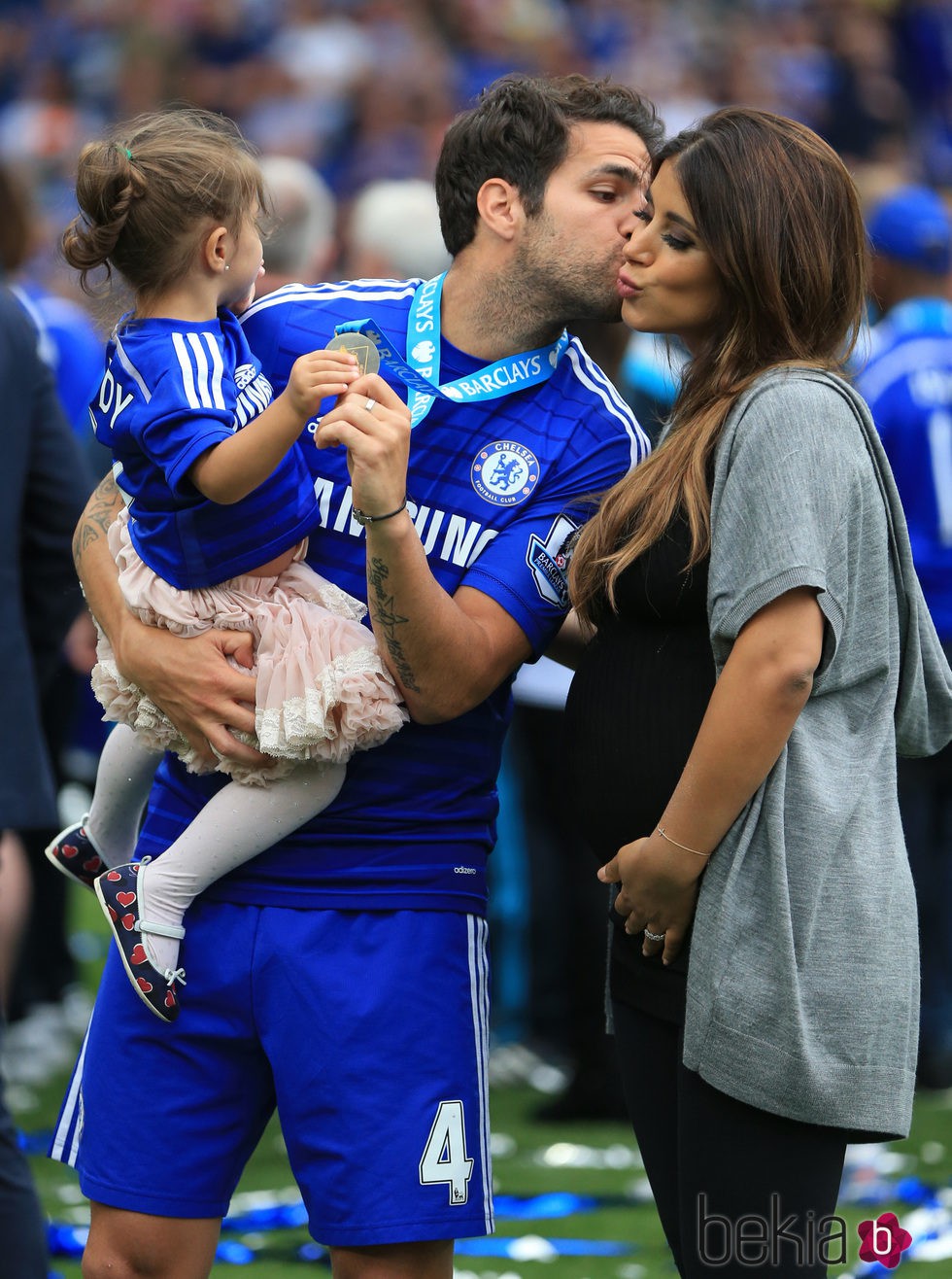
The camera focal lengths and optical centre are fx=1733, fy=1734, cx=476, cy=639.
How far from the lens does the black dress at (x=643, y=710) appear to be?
240cm

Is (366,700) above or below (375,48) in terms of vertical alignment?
below

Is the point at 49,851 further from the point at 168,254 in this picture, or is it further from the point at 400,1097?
the point at 168,254

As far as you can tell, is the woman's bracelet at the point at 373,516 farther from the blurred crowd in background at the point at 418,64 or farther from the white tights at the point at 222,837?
the blurred crowd in background at the point at 418,64

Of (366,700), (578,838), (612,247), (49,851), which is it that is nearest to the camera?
(366,700)

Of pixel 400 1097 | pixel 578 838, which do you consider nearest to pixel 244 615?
pixel 400 1097

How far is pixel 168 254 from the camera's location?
2562mm

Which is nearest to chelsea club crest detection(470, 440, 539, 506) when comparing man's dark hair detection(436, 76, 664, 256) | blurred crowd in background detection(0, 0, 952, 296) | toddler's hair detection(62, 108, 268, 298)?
man's dark hair detection(436, 76, 664, 256)

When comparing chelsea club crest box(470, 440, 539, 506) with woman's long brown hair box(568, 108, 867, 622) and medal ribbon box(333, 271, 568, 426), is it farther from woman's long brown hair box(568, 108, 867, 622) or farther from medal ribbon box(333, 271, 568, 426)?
woman's long brown hair box(568, 108, 867, 622)

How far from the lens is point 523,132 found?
284 cm

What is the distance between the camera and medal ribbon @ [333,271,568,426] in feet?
8.76

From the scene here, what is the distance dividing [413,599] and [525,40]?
37.6 ft

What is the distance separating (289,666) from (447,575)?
31cm

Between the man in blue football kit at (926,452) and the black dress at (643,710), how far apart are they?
2860 mm

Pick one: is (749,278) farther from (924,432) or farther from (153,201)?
(924,432)
